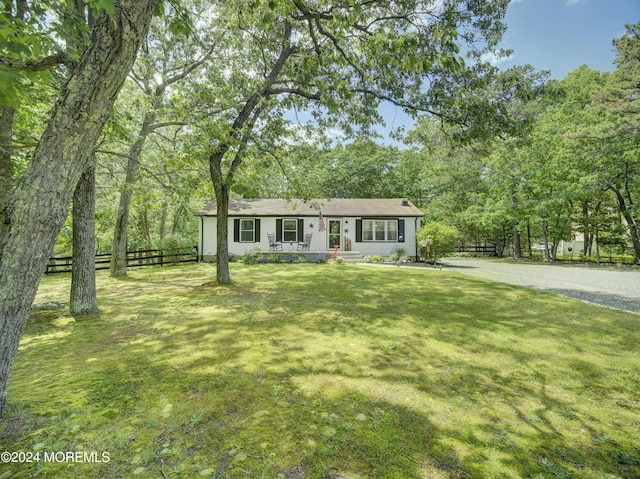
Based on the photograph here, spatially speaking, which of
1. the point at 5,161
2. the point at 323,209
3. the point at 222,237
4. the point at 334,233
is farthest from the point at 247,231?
the point at 5,161

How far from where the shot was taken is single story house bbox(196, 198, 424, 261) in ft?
56.7

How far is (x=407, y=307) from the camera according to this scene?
6.21 m

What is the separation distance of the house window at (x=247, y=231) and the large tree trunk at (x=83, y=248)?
1173 cm

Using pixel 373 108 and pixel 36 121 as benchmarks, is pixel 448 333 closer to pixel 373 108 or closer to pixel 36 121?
pixel 373 108

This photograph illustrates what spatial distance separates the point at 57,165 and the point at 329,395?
9.38ft

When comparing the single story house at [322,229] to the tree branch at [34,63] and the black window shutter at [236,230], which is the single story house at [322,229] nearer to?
the black window shutter at [236,230]

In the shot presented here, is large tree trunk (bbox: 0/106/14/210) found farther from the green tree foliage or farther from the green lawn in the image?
the green tree foliage

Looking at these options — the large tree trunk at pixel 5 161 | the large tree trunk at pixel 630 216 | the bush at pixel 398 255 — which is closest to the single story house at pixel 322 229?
the bush at pixel 398 255

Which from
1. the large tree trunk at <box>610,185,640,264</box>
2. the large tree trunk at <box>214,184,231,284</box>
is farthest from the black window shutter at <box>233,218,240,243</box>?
the large tree trunk at <box>610,185,640,264</box>

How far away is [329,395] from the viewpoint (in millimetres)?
2703

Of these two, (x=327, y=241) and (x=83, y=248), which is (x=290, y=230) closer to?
(x=327, y=241)

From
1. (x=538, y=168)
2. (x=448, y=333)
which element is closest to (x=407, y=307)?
(x=448, y=333)

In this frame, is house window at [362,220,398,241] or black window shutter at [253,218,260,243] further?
house window at [362,220,398,241]

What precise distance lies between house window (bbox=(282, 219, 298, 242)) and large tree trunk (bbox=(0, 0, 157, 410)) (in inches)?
605
